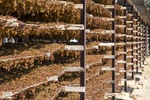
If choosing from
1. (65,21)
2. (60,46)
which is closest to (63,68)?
(60,46)

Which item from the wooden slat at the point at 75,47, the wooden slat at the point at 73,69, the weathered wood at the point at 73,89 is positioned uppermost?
the wooden slat at the point at 75,47

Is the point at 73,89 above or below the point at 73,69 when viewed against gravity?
below

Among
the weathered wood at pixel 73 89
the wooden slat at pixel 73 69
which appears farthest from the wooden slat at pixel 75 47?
the weathered wood at pixel 73 89

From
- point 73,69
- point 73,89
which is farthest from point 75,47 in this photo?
point 73,89

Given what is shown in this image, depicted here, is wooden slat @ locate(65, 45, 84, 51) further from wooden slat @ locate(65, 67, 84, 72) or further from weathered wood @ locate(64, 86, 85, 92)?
weathered wood @ locate(64, 86, 85, 92)

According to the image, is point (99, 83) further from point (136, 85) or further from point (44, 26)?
point (136, 85)

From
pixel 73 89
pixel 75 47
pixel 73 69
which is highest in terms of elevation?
pixel 75 47

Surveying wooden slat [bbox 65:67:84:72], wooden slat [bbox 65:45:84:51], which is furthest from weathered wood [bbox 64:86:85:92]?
wooden slat [bbox 65:45:84:51]

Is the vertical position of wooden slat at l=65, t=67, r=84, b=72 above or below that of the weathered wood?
above

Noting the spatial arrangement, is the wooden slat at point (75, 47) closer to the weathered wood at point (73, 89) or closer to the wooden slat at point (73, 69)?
the wooden slat at point (73, 69)

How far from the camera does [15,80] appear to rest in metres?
5.68

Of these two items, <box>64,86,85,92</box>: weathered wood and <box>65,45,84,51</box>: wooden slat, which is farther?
<box>64,86,85,92</box>: weathered wood

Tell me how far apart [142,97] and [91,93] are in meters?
6.53

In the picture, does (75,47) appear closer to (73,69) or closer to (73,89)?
(73,69)
